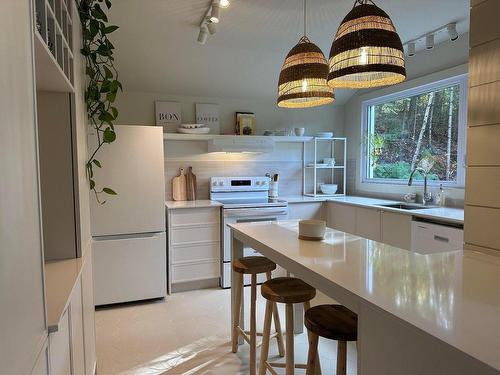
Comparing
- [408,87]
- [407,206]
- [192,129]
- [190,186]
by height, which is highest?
[408,87]

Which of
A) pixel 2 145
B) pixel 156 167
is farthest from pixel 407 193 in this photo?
pixel 2 145

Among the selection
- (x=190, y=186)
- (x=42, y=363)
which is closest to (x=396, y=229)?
(x=190, y=186)

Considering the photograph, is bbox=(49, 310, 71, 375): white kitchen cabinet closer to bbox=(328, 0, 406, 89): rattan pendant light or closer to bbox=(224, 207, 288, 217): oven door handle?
bbox=(328, 0, 406, 89): rattan pendant light

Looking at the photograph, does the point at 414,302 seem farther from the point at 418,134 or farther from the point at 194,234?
the point at 418,134

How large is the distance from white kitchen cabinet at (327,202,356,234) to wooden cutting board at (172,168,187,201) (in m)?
1.77

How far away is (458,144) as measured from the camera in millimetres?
3371

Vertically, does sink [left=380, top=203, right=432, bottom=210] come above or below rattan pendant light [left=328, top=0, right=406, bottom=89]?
below

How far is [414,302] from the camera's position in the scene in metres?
1.05

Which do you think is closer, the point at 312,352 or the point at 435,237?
the point at 312,352

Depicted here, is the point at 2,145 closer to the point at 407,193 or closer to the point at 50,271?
the point at 50,271

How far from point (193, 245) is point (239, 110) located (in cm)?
187

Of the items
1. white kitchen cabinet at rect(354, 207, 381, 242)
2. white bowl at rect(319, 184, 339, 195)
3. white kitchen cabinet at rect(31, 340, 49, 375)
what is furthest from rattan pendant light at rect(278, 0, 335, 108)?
white bowl at rect(319, 184, 339, 195)

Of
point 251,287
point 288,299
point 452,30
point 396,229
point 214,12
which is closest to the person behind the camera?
point 288,299

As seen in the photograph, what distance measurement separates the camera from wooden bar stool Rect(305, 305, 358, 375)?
147 centimetres
